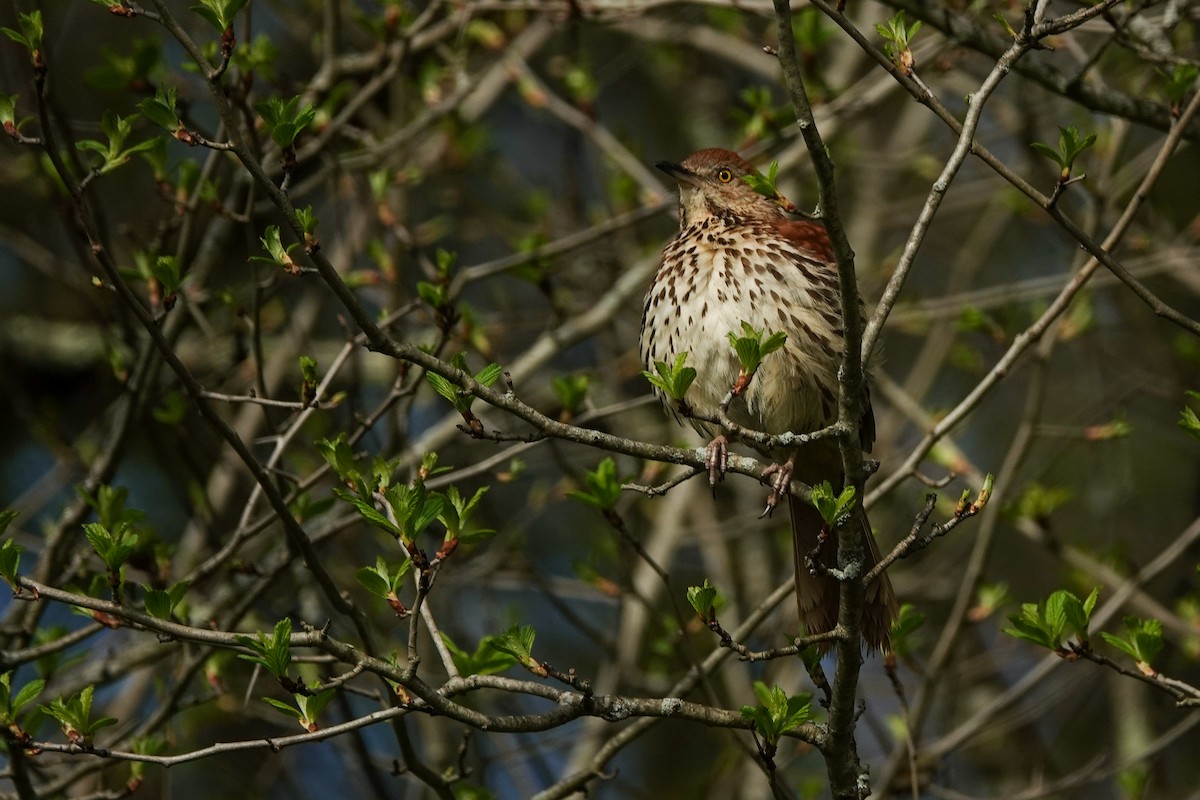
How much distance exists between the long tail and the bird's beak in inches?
50.3

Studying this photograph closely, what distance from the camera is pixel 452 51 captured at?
19.0ft

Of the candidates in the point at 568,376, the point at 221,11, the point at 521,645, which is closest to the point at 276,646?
the point at 521,645

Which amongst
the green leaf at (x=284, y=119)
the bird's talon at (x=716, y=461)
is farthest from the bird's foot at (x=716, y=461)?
the green leaf at (x=284, y=119)

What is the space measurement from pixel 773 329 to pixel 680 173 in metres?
0.94

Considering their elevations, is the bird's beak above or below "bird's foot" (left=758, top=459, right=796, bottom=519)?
above

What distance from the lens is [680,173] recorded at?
493 centimetres

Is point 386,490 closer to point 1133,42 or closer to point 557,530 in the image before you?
point 1133,42

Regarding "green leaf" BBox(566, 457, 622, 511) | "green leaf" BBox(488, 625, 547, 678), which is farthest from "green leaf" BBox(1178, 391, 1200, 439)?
"green leaf" BBox(488, 625, 547, 678)

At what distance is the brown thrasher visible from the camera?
420 cm

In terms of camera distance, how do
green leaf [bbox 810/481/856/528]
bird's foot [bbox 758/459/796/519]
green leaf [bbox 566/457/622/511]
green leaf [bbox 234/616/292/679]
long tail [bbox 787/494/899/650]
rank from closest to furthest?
green leaf [bbox 234/616/292/679], green leaf [bbox 810/481/856/528], green leaf [bbox 566/457/622/511], bird's foot [bbox 758/459/796/519], long tail [bbox 787/494/899/650]

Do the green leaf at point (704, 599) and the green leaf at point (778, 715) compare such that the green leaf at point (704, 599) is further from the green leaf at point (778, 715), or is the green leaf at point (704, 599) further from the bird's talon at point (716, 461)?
the bird's talon at point (716, 461)

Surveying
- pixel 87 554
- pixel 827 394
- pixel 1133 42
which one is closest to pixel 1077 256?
pixel 1133 42

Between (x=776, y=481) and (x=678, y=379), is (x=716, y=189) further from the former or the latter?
(x=678, y=379)

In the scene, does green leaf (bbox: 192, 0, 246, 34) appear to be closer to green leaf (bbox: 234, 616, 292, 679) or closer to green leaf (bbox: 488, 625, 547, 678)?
green leaf (bbox: 234, 616, 292, 679)
